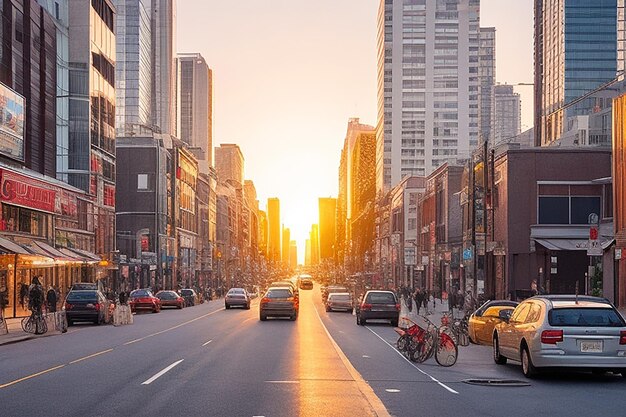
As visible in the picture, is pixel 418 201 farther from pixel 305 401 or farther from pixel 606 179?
pixel 305 401

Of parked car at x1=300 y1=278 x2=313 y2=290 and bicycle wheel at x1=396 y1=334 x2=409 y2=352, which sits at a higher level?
bicycle wheel at x1=396 y1=334 x2=409 y2=352

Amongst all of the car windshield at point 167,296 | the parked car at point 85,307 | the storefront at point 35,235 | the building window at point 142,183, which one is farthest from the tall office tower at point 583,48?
the parked car at point 85,307

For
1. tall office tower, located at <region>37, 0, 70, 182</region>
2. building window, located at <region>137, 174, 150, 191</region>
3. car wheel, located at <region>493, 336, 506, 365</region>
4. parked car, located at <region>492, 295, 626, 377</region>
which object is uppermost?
tall office tower, located at <region>37, 0, 70, 182</region>

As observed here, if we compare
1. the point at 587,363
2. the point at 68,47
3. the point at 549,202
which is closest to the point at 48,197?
the point at 68,47

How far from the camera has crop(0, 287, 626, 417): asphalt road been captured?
13391 mm

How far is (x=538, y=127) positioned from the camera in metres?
197

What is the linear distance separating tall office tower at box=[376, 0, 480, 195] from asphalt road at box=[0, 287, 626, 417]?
16895 cm

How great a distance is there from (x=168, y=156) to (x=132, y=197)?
868cm

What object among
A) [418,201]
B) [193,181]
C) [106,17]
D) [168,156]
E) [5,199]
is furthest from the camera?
[193,181]

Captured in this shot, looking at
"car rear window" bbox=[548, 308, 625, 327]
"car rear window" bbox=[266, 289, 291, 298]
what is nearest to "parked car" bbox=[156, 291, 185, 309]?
"car rear window" bbox=[266, 289, 291, 298]

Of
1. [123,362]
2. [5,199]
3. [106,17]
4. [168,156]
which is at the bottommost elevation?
[123,362]

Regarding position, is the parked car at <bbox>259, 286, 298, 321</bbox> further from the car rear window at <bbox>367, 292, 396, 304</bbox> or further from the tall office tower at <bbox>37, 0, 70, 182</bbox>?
the tall office tower at <bbox>37, 0, 70, 182</bbox>

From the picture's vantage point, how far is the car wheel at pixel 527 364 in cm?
1812

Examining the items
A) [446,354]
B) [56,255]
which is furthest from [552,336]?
[56,255]
